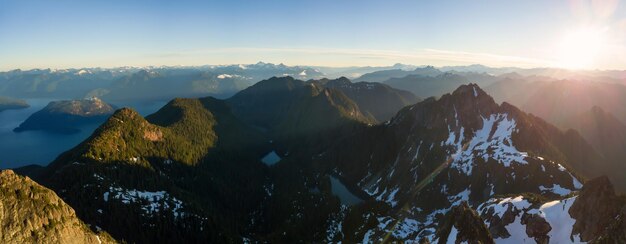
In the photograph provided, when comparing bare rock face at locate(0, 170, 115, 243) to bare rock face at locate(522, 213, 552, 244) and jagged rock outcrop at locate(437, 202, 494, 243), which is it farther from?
bare rock face at locate(522, 213, 552, 244)

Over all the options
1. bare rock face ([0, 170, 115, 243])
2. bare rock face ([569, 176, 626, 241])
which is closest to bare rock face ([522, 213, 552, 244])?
bare rock face ([569, 176, 626, 241])

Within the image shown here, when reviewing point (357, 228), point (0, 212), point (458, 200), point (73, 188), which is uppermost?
point (0, 212)

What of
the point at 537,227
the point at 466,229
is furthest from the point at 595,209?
the point at 466,229

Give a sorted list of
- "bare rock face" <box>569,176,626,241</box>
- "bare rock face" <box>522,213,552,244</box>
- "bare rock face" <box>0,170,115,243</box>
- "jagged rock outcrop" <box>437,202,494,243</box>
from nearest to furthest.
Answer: "bare rock face" <box>569,176,626,241</box>, "bare rock face" <box>0,170,115,243</box>, "jagged rock outcrop" <box>437,202,494,243</box>, "bare rock face" <box>522,213,552,244</box>

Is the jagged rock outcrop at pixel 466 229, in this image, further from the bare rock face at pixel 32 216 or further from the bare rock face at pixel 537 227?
the bare rock face at pixel 32 216

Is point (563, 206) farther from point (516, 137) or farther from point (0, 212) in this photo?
point (0, 212)

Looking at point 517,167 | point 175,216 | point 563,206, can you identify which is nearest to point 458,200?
point 517,167

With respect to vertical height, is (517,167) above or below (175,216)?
above

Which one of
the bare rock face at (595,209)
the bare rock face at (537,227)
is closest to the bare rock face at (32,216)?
the bare rock face at (537,227)
